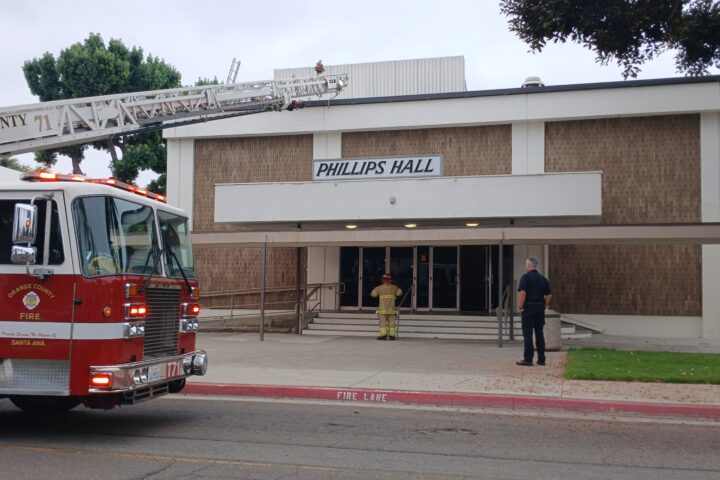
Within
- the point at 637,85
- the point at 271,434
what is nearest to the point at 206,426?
the point at 271,434

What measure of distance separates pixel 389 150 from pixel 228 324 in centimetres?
755

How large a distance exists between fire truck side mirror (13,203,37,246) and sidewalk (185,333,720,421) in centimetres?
509

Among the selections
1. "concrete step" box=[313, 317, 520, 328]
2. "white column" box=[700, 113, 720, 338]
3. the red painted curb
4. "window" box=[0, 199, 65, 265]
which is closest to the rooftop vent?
"white column" box=[700, 113, 720, 338]

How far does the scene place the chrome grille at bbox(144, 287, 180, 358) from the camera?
781cm

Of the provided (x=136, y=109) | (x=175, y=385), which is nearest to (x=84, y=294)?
(x=175, y=385)

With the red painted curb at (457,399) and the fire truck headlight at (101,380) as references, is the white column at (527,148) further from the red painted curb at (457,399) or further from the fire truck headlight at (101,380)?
the fire truck headlight at (101,380)

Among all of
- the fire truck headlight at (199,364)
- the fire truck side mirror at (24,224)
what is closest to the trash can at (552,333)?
the fire truck headlight at (199,364)

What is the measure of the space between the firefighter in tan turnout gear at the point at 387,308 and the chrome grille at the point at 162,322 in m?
11.1

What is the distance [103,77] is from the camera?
37688mm

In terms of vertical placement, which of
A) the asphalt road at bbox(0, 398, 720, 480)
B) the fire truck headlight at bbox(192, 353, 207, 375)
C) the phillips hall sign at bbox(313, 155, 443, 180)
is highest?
the phillips hall sign at bbox(313, 155, 443, 180)

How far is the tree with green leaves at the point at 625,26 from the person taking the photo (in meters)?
14.5

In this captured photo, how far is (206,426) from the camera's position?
8.66 meters

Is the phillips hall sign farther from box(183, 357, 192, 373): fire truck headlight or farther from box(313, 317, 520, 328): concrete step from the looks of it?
box(183, 357, 192, 373): fire truck headlight

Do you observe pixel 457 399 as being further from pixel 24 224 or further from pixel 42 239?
pixel 24 224
